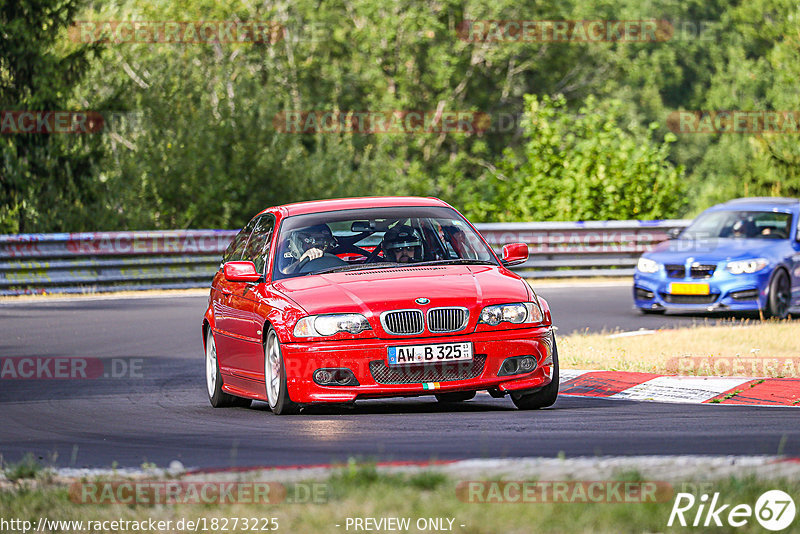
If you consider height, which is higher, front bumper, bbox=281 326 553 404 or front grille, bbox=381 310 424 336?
front grille, bbox=381 310 424 336

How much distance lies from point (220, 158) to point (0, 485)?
86.5ft

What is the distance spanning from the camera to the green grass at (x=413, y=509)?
5395 mm

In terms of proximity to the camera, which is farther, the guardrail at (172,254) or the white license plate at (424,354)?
the guardrail at (172,254)

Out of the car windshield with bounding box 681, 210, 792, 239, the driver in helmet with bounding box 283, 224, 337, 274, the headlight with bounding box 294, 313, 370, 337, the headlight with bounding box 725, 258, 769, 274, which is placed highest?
the driver in helmet with bounding box 283, 224, 337, 274

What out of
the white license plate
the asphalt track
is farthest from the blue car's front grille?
the white license plate

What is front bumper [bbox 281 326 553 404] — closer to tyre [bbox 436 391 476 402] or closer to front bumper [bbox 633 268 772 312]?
tyre [bbox 436 391 476 402]

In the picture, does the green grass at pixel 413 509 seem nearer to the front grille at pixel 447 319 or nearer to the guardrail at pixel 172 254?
the front grille at pixel 447 319

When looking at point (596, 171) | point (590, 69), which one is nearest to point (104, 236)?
point (596, 171)

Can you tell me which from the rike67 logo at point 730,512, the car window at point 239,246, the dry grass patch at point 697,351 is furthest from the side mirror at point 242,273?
the rike67 logo at point 730,512

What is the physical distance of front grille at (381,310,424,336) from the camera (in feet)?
32.1

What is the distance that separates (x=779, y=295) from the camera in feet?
62.0

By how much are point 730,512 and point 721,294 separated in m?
13.6

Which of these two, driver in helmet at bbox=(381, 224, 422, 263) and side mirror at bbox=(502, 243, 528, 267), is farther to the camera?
side mirror at bbox=(502, 243, 528, 267)

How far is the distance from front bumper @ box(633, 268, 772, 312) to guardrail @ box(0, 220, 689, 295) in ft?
26.3
